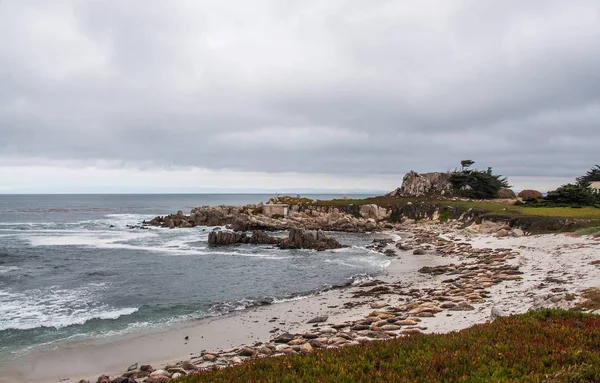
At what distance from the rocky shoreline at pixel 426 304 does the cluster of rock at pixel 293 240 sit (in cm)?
1878

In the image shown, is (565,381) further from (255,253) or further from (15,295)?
(255,253)

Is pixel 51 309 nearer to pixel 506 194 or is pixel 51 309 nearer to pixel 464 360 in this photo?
pixel 464 360

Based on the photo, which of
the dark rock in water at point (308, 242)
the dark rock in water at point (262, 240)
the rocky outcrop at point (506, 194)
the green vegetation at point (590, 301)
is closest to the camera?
the green vegetation at point (590, 301)

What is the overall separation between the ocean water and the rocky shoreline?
610 centimetres

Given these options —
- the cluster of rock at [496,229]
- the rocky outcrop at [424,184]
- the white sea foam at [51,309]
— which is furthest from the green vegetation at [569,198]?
the white sea foam at [51,309]

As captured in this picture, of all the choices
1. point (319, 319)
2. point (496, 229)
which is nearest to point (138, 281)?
point (319, 319)

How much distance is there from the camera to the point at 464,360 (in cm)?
875

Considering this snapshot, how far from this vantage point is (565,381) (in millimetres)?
7297

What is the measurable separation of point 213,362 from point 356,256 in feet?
103

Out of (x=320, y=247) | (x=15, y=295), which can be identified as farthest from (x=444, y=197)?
(x=15, y=295)

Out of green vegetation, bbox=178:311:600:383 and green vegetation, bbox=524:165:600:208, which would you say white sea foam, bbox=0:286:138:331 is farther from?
→ green vegetation, bbox=524:165:600:208

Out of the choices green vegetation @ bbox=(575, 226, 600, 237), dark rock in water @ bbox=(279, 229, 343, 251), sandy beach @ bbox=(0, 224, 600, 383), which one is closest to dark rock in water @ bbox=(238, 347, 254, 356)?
sandy beach @ bbox=(0, 224, 600, 383)

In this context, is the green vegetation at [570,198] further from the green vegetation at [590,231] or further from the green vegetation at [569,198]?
the green vegetation at [590,231]

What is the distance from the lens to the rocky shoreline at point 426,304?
49.1 feet
